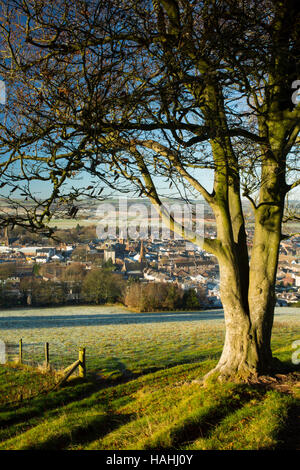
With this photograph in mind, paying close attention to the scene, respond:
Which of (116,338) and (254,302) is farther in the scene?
(116,338)

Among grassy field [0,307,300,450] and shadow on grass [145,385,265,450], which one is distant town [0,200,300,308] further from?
shadow on grass [145,385,265,450]

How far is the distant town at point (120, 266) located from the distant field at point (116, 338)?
407 cm

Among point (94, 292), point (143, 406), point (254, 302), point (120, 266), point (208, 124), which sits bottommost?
point (94, 292)

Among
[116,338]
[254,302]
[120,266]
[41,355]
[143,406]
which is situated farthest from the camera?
[120,266]

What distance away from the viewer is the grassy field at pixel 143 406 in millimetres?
3893

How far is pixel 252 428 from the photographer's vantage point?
3900 mm

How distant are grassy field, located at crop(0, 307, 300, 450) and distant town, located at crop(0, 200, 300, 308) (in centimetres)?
1838

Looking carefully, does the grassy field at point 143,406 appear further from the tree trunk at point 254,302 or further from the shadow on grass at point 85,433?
the tree trunk at point 254,302

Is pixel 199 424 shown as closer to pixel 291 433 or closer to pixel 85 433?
pixel 291 433

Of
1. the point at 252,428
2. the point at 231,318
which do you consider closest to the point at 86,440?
the point at 252,428

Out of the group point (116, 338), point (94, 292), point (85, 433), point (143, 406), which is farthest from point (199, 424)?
point (94, 292)

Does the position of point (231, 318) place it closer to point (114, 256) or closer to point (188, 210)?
point (188, 210)

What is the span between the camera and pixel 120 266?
40.1 m

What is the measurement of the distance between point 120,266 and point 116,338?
64.3 feet
